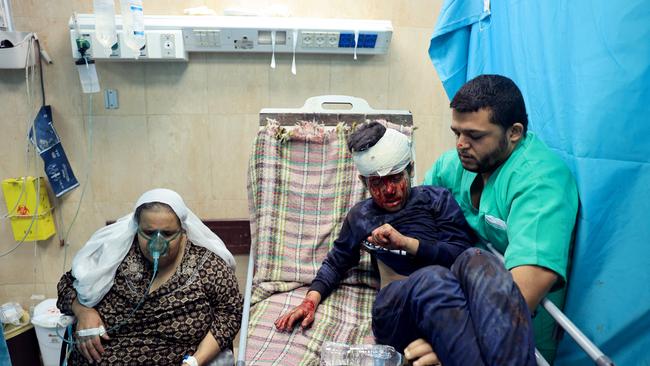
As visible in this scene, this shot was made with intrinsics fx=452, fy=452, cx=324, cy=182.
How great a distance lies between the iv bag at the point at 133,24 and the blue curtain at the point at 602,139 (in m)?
1.86

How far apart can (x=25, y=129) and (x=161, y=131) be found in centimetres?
76

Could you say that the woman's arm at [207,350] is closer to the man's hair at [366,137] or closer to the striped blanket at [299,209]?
the striped blanket at [299,209]

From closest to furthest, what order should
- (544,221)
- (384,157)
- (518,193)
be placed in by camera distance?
(544,221), (518,193), (384,157)

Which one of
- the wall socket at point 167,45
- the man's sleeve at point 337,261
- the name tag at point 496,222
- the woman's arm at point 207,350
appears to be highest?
the wall socket at point 167,45

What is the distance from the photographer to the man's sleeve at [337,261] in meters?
1.94

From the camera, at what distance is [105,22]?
2.35 m

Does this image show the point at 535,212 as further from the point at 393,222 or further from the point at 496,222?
the point at 393,222

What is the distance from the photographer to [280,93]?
8.87 feet

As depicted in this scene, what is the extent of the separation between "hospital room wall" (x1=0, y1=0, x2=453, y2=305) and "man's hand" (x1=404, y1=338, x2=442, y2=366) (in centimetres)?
181

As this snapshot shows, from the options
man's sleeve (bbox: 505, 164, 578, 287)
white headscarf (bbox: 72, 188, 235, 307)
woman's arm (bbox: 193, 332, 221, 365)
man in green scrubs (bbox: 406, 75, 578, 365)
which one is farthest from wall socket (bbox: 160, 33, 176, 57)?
man's sleeve (bbox: 505, 164, 578, 287)

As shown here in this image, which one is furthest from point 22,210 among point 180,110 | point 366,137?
point 366,137

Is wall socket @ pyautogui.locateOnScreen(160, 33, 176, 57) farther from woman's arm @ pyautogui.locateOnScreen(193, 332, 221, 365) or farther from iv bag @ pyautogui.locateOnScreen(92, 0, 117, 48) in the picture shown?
woman's arm @ pyautogui.locateOnScreen(193, 332, 221, 365)

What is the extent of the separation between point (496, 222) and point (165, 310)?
4.34 ft

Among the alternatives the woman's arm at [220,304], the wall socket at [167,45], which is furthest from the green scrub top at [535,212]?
the wall socket at [167,45]
